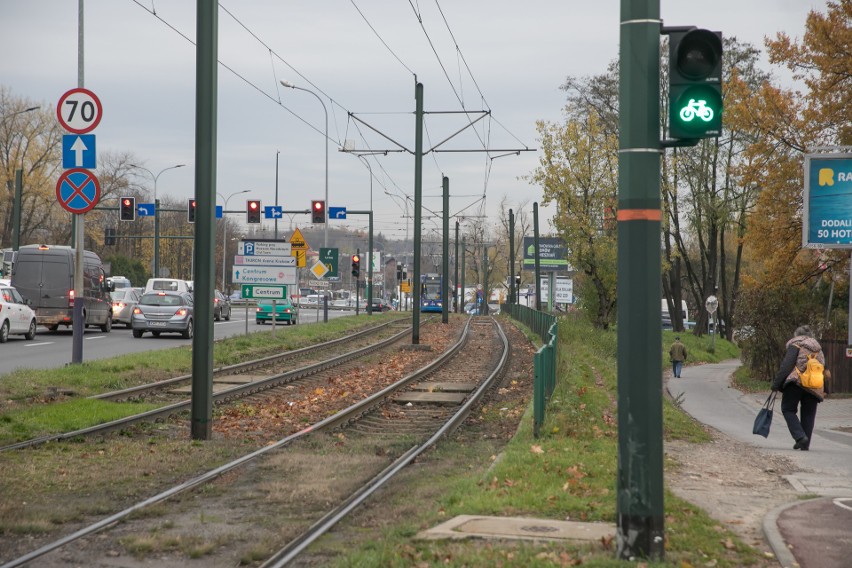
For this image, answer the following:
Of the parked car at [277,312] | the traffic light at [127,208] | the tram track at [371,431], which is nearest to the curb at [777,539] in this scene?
the tram track at [371,431]

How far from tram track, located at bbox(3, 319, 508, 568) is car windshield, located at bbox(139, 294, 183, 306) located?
11.3 meters

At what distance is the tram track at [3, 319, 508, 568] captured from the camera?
23.7ft

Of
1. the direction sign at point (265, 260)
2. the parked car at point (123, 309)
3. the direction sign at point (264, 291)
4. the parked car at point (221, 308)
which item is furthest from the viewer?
the parked car at point (221, 308)

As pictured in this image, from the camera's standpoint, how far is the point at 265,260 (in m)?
29.7

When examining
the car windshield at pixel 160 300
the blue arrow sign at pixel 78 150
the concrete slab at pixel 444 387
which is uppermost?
the blue arrow sign at pixel 78 150

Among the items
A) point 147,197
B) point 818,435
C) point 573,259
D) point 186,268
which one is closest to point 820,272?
point 818,435

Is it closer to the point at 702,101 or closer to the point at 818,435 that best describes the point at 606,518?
the point at 702,101

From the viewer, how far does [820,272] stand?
28250 millimetres

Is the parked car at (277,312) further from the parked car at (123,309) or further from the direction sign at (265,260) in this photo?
the direction sign at (265,260)

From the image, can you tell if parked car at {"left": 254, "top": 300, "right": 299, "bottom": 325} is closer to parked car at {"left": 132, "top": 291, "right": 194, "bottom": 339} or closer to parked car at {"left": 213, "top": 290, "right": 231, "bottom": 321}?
parked car at {"left": 213, "top": 290, "right": 231, "bottom": 321}

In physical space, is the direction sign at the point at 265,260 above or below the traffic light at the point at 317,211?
below

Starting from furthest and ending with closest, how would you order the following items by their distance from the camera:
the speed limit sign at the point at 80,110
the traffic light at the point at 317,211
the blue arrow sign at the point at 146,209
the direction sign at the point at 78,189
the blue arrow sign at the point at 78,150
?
the blue arrow sign at the point at 146,209 → the traffic light at the point at 317,211 → the direction sign at the point at 78,189 → the blue arrow sign at the point at 78,150 → the speed limit sign at the point at 80,110

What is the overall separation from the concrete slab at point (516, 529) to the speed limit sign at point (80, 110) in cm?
1032

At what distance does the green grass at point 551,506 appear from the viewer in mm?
6531
